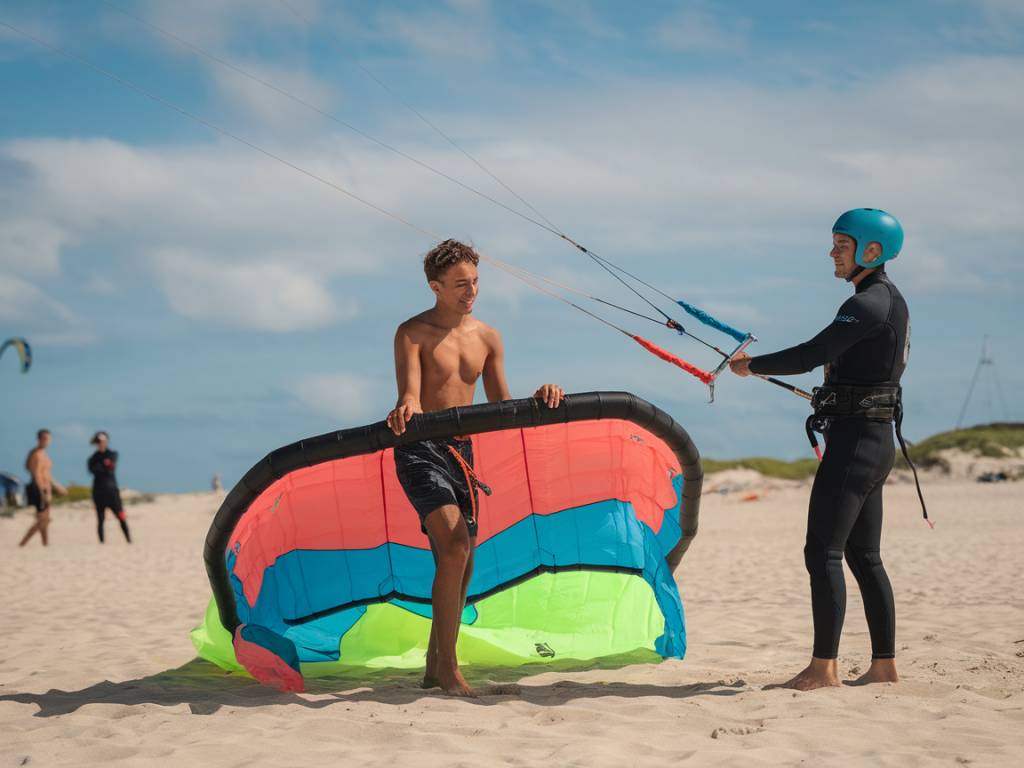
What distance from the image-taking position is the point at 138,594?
10.1 m

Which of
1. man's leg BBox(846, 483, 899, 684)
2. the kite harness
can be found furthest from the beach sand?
the kite harness

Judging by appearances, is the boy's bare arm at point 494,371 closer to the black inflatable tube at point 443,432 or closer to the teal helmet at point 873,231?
the black inflatable tube at point 443,432

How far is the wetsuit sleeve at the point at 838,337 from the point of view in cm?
457

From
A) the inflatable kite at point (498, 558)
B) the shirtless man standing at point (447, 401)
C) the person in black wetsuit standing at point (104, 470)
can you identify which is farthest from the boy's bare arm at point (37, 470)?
the shirtless man standing at point (447, 401)

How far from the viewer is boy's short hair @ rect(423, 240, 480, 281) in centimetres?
503

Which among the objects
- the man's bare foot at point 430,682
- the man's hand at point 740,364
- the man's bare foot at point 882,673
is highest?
the man's hand at point 740,364

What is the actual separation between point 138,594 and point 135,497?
26.0m

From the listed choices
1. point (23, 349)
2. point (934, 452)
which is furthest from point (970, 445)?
point (23, 349)

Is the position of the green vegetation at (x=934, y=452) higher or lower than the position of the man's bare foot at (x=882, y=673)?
higher

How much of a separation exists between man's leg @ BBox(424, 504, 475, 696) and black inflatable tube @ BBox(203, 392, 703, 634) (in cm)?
44

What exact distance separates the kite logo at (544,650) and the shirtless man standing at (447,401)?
93 cm

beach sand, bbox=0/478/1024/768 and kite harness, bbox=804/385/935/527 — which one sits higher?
kite harness, bbox=804/385/935/527

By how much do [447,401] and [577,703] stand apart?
1508 millimetres

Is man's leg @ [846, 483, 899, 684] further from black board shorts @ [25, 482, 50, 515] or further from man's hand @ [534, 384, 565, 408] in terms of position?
black board shorts @ [25, 482, 50, 515]
